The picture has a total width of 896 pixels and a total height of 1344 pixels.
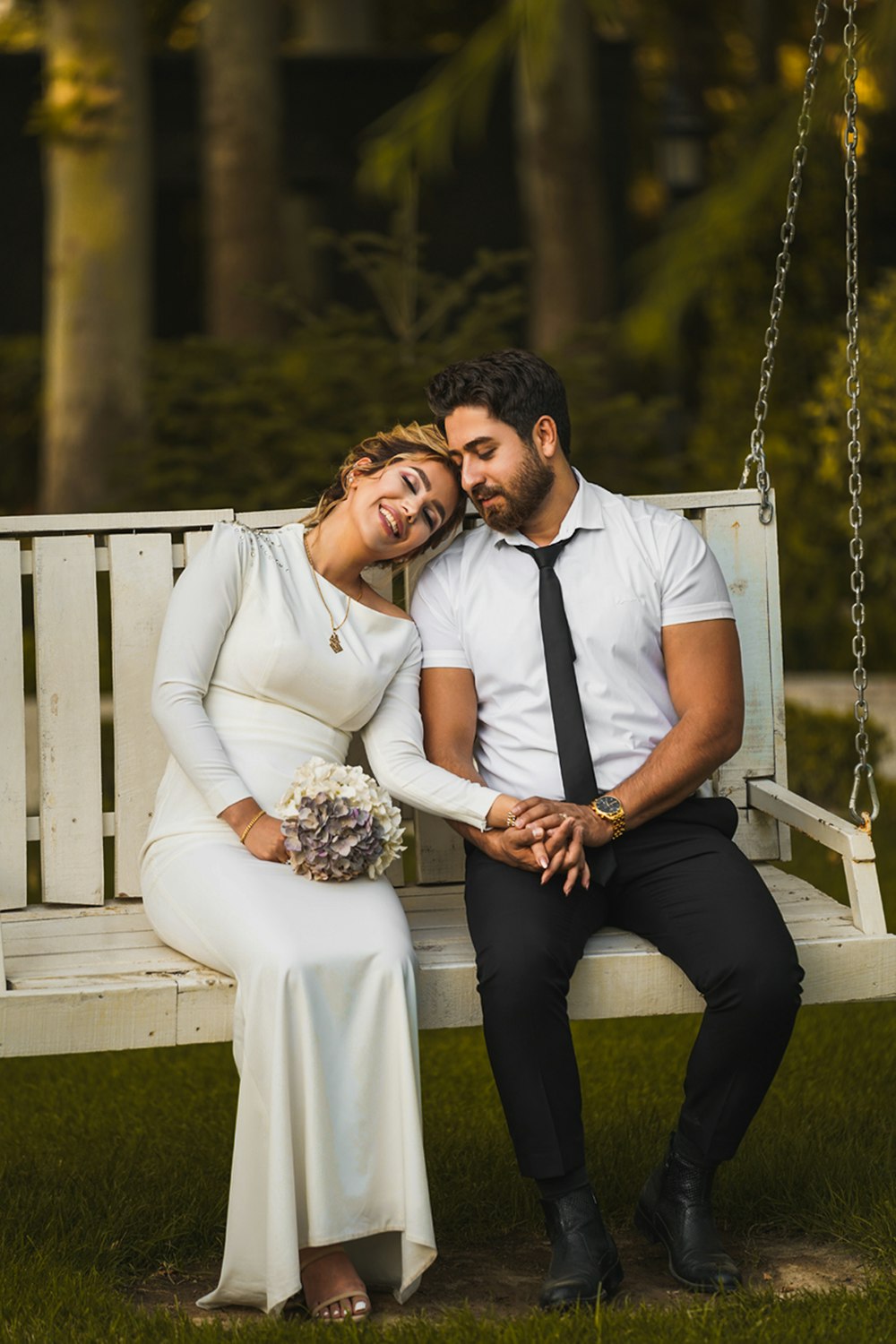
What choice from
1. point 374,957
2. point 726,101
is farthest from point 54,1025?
point 726,101

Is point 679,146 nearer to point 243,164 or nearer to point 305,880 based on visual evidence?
Result: point 243,164

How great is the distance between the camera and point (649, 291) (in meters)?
10.3

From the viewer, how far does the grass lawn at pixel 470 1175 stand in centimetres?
296

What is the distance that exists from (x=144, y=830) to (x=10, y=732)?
1.18 ft

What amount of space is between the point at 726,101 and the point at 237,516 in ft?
77.7

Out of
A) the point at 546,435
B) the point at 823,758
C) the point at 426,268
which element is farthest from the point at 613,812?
the point at 426,268

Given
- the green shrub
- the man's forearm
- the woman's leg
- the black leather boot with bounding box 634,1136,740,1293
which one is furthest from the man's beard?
the green shrub

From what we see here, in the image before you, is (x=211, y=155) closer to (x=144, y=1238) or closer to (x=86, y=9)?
(x=86, y=9)

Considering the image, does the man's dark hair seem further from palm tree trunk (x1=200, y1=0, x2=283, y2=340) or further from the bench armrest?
palm tree trunk (x1=200, y1=0, x2=283, y2=340)

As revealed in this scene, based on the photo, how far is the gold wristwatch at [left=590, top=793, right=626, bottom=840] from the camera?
341 centimetres

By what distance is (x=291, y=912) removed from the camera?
3.10 metres

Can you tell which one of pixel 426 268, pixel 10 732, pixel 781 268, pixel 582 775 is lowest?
pixel 582 775

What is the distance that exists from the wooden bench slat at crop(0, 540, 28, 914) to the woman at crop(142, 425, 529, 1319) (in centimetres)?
35

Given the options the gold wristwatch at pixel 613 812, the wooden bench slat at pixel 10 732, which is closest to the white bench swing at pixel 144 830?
the wooden bench slat at pixel 10 732
